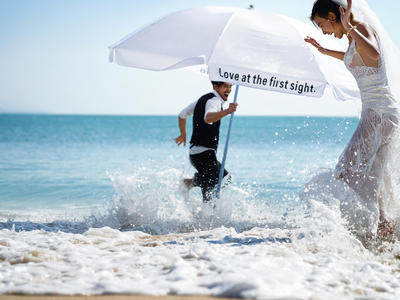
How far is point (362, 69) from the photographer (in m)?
3.91

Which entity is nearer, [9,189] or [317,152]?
[9,189]

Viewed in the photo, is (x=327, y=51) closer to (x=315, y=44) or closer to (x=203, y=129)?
(x=315, y=44)

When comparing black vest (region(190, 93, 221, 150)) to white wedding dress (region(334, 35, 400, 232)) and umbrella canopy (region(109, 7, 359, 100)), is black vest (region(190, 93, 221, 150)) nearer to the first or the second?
umbrella canopy (region(109, 7, 359, 100))

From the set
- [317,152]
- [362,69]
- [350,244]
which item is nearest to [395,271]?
[350,244]

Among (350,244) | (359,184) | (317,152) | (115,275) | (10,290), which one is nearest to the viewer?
(10,290)

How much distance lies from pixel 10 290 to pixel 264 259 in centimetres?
176

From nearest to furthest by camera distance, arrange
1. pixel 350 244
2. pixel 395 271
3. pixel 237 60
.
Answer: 1. pixel 395 271
2. pixel 350 244
3. pixel 237 60

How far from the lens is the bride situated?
151 inches

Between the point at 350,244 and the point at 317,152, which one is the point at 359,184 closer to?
the point at 350,244

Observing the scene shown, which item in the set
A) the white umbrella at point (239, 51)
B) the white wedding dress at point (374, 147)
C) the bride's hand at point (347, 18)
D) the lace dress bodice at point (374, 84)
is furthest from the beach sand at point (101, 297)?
the bride's hand at point (347, 18)

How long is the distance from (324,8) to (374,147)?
1329 millimetres

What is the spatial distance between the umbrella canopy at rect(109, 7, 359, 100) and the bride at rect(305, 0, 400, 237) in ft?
2.06

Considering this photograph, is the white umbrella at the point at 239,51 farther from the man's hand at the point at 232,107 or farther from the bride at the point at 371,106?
the bride at the point at 371,106

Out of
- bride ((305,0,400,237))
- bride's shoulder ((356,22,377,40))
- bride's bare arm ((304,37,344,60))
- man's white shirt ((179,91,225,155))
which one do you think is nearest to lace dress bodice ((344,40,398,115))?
bride ((305,0,400,237))
